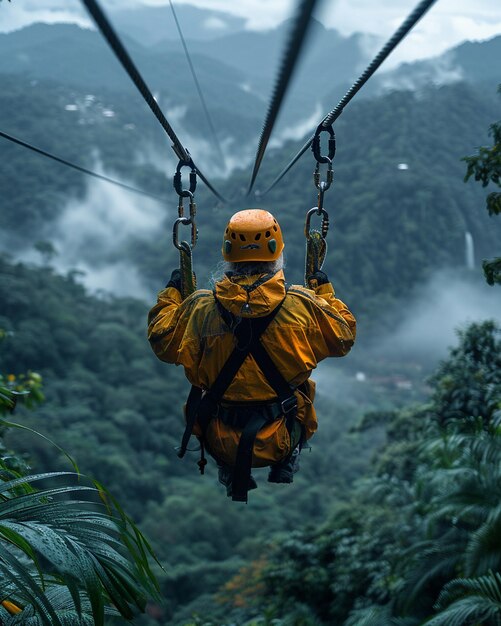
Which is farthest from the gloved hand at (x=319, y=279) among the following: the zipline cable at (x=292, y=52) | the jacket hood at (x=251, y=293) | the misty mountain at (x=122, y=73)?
the misty mountain at (x=122, y=73)

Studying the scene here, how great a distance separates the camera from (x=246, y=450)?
101 inches

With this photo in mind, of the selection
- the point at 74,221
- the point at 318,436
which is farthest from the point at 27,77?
the point at 318,436

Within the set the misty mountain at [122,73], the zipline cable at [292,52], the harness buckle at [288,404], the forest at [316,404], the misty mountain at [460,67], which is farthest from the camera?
the misty mountain at [122,73]

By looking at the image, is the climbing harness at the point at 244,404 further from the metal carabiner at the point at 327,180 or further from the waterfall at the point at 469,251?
the waterfall at the point at 469,251

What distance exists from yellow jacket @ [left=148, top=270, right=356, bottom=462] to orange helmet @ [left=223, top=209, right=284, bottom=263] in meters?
0.07

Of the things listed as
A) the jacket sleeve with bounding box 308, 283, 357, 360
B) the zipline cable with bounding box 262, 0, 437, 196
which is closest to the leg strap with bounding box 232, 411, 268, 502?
the jacket sleeve with bounding box 308, 283, 357, 360

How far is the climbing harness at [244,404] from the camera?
8.05ft

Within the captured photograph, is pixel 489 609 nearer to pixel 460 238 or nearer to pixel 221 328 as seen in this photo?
pixel 221 328

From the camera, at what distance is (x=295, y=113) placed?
263ft

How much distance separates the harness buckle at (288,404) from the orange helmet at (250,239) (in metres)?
0.47

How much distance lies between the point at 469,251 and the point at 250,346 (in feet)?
174

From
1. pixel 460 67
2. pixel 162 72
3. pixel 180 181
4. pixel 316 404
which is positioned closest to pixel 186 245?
pixel 180 181

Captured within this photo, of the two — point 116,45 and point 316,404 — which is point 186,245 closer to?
point 116,45

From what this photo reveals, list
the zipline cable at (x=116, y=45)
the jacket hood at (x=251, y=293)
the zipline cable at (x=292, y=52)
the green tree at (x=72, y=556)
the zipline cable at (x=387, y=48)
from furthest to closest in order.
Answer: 1. the jacket hood at (x=251, y=293)
2. the green tree at (x=72, y=556)
3. the zipline cable at (x=116, y=45)
4. the zipline cable at (x=387, y=48)
5. the zipline cable at (x=292, y=52)
